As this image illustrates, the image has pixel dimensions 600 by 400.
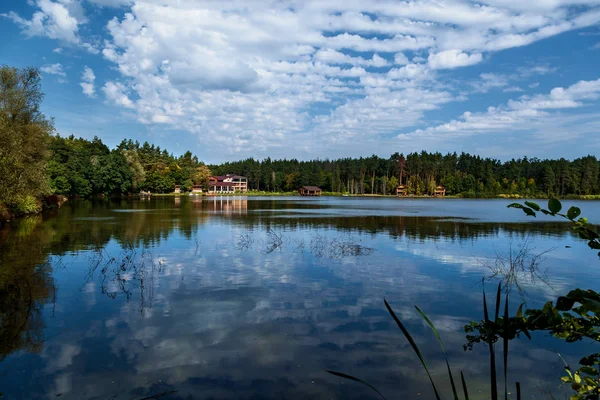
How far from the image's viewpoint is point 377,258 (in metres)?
19.6

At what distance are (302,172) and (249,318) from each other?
532 feet

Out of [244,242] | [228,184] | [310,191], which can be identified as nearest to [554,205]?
[244,242]

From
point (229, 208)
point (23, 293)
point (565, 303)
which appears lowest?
point (229, 208)

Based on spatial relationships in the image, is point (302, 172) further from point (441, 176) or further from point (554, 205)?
point (554, 205)

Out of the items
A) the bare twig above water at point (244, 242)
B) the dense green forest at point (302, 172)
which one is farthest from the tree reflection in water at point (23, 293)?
the dense green forest at point (302, 172)

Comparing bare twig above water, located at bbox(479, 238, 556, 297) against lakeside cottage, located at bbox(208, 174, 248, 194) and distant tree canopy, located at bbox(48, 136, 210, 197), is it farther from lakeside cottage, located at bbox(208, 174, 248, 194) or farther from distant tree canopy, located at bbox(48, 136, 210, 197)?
lakeside cottage, located at bbox(208, 174, 248, 194)

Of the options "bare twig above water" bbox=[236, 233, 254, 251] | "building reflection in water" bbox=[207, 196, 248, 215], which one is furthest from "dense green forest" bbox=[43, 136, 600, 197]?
"bare twig above water" bbox=[236, 233, 254, 251]

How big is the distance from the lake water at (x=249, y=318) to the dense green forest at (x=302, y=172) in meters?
35.2

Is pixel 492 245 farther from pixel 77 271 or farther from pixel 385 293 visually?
pixel 77 271

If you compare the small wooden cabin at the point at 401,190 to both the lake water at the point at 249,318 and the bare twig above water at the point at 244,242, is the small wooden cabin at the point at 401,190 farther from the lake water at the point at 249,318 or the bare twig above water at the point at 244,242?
the bare twig above water at the point at 244,242

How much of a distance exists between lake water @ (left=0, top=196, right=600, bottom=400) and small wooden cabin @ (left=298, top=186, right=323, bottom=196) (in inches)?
5414

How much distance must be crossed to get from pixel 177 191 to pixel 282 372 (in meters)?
135

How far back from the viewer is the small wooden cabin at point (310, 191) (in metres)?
160

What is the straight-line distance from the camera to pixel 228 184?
525 ft
